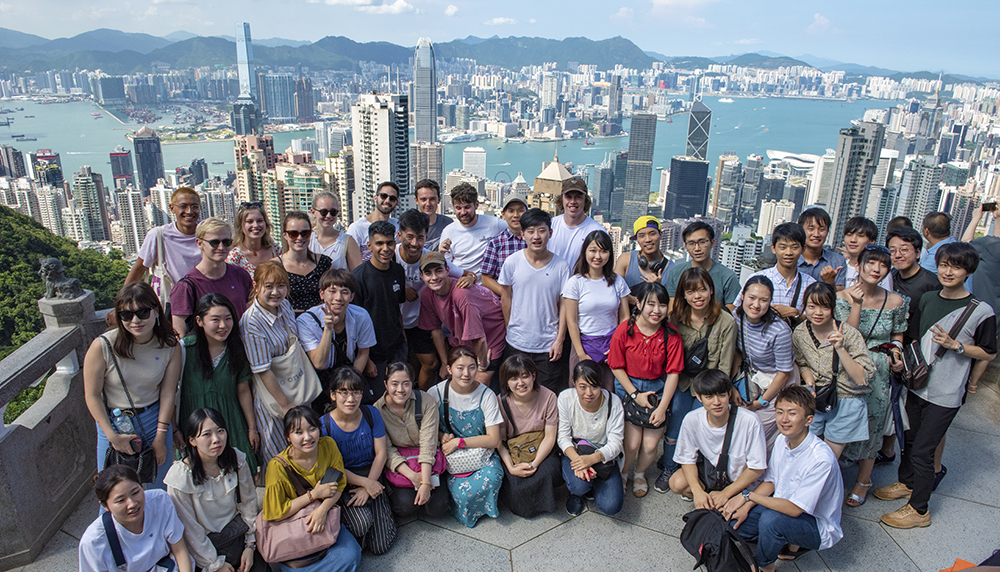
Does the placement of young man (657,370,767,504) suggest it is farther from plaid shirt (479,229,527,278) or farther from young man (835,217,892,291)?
plaid shirt (479,229,527,278)

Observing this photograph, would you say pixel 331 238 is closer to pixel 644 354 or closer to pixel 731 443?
pixel 644 354

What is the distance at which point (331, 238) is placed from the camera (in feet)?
12.0

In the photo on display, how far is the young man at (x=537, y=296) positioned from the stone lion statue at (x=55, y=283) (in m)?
2.36

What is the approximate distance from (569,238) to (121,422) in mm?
2711

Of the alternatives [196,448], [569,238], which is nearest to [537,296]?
[569,238]

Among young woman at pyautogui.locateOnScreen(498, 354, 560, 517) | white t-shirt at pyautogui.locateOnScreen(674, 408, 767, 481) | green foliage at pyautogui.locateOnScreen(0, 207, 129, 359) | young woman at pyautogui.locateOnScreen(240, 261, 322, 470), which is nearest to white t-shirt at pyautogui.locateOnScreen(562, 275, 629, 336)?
young woman at pyautogui.locateOnScreen(498, 354, 560, 517)

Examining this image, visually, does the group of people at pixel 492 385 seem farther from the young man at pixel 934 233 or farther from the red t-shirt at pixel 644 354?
the young man at pixel 934 233

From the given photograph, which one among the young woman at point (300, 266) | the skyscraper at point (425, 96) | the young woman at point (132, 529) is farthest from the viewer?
the skyscraper at point (425, 96)

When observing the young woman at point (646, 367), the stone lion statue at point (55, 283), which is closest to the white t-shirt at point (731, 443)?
the young woman at point (646, 367)

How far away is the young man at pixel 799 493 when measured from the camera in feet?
8.20

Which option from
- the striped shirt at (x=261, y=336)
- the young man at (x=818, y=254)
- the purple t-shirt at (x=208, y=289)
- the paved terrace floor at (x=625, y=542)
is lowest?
the paved terrace floor at (x=625, y=542)

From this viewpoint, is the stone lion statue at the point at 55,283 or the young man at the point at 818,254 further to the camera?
the young man at the point at 818,254

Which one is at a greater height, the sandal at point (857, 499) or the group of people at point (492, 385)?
the group of people at point (492, 385)

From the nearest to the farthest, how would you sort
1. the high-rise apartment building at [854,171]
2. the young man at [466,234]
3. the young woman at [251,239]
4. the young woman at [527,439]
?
the young woman at [527,439] < the young woman at [251,239] < the young man at [466,234] < the high-rise apartment building at [854,171]
